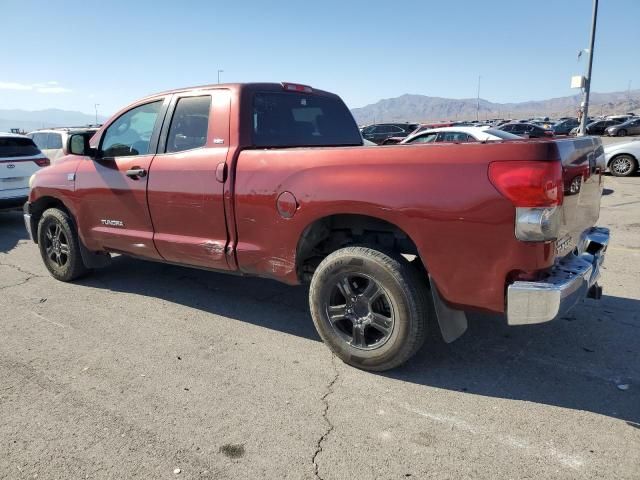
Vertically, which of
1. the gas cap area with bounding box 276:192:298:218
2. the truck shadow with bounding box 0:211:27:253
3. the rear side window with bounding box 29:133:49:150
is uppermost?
the rear side window with bounding box 29:133:49:150

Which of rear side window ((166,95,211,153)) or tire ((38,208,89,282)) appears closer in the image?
rear side window ((166,95,211,153))

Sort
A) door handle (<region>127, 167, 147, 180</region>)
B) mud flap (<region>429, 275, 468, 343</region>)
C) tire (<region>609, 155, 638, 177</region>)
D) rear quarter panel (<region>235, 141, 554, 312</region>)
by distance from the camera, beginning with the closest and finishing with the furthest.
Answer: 1. rear quarter panel (<region>235, 141, 554, 312</region>)
2. mud flap (<region>429, 275, 468, 343</region>)
3. door handle (<region>127, 167, 147, 180</region>)
4. tire (<region>609, 155, 638, 177</region>)

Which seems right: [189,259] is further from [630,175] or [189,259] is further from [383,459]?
[630,175]

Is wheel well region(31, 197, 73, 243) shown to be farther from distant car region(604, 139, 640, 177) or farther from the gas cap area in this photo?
distant car region(604, 139, 640, 177)

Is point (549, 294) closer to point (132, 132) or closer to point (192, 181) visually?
point (192, 181)

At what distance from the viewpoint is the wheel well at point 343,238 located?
337 centimetres

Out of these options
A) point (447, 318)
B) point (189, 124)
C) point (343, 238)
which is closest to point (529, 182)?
point (447, 318)

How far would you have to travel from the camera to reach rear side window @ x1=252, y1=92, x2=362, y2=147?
4.12m

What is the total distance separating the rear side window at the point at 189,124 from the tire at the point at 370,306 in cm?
158

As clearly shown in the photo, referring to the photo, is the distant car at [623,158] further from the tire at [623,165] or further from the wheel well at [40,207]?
the wheel well at [40,207]

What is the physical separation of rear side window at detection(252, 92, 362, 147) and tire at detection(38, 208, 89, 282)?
2.50 m

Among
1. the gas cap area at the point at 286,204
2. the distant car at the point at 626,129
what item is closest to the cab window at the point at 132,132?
the gas cap area at the point at 286,204

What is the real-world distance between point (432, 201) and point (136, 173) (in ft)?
8.96

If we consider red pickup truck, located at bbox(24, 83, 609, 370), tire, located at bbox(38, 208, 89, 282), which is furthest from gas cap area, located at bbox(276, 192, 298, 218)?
tire, located at bbox(38, 208, 89, 282)
